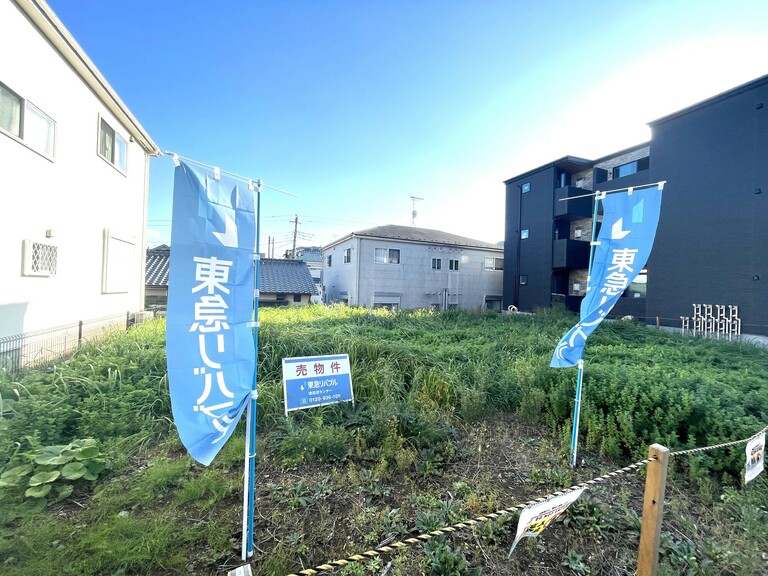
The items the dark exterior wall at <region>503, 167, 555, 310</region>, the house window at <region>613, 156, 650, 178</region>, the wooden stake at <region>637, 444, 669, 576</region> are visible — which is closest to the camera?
the wooden stake at <region>637, 444, 669, 576</region>

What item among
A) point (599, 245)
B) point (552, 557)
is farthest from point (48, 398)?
point (599, 245)

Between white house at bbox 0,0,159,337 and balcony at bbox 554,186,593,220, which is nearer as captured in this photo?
white house at bbox 0,0,159,337

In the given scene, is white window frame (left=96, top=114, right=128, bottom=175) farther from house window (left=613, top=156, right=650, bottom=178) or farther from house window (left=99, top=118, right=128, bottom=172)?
house window (left=613, top=156, right=650, bottom=178)

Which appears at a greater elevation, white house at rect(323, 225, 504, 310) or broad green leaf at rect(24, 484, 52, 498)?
white house at rect(323, 225, 504, 310)

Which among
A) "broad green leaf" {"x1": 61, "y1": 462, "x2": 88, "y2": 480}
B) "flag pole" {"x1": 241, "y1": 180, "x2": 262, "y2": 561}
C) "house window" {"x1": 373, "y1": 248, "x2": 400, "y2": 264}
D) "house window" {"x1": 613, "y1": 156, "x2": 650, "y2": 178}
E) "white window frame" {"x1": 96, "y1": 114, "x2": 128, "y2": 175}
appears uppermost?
"house window" {"x1": 613, "y1": 156, "x2": 650, "y2": 178}

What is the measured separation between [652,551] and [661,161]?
15.7 metres

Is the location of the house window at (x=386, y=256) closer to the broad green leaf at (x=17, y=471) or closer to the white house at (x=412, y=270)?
the white house at (x=412, y=270)

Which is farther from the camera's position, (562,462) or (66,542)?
(562,462)

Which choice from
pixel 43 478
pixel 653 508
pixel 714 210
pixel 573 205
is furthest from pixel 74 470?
pixel 573 205

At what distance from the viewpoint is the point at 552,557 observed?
2197mm

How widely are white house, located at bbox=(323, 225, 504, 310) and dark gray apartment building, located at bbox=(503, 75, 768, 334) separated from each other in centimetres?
513

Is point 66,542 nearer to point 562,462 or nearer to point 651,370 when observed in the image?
point 562,462

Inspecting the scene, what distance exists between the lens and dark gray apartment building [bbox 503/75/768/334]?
34.2ft

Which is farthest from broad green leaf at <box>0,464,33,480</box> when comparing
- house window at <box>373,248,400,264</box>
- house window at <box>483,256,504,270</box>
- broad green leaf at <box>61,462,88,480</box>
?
house window at <box>483,256,504,270</box>
